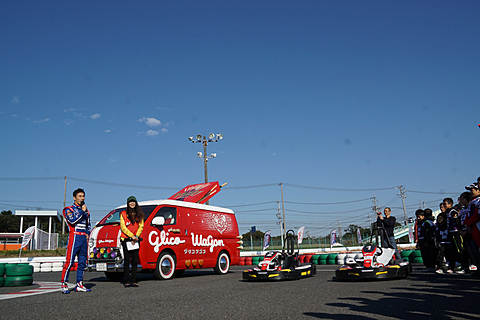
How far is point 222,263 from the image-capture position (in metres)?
13.0

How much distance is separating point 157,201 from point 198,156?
2119cm

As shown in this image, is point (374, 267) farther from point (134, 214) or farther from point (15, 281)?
point (15, 281)

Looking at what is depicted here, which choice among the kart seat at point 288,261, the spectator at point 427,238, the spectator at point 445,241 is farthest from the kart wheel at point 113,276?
the spectator at point 445,241

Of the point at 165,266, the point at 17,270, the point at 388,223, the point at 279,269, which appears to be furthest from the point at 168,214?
the point at 388,223

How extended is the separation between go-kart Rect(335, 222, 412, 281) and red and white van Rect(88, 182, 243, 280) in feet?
14.4

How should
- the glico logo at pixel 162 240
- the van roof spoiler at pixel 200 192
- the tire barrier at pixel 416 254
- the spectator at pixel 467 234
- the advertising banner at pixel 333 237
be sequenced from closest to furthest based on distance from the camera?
the spectator at pixel 467 234
the glico logo at pixel 162 240
the tire barrier at pixel 416 254
the van roof spoiler at pixel 200 192
the advertising banner at pixel 333 237

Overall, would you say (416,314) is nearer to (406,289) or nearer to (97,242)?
(406,289)

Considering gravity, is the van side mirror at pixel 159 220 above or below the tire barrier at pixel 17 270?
above

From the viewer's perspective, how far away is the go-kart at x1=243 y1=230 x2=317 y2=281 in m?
9.55

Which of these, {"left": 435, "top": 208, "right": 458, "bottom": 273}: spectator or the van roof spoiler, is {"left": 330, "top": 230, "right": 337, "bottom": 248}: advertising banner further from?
{"left": 435, "top": 208, "right": 458, "bottom": 273}: spectator

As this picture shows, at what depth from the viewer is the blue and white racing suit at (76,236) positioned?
758 centimetres

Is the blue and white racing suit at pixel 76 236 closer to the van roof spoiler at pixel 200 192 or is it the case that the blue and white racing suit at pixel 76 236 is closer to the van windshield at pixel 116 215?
the van windshield at pixel 116 215

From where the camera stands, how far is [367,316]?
4352 mm

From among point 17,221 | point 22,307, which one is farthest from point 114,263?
point 17,221
